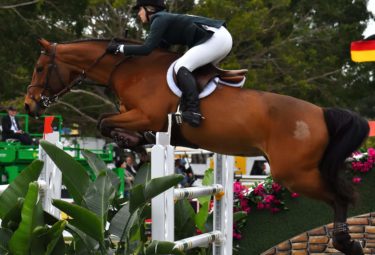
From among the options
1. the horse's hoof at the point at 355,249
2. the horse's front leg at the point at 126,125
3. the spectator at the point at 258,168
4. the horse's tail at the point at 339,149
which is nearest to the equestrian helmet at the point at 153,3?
the horse's front leg at the point at 126,125

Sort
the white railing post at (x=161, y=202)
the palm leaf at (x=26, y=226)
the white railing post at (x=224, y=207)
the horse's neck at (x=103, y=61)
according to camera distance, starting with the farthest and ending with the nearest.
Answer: the white railing post at (x=224, y=207) → the horse's neck at (x=103, y=61) → the white railing post at (x=161, y=202) → the palm leaf at (x=26, y=226)

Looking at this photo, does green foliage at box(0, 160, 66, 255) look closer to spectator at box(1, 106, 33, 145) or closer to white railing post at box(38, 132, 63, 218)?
white railing post at box(38, 132, 63, 218)

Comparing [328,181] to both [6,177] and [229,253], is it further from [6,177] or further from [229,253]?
[6,177]

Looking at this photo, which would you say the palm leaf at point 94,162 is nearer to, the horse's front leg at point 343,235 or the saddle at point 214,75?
the saddle at point 214,75

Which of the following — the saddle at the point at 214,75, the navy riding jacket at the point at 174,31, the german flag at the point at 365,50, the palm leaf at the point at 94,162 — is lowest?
the palm leaf at the point at 94,162

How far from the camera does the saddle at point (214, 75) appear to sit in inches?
184

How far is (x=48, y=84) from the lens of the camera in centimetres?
497

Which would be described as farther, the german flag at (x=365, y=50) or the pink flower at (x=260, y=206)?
the german flag at (x=365, y=50)

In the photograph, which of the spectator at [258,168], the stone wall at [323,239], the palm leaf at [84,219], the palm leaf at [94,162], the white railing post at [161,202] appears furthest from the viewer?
the spectator at [258,168]

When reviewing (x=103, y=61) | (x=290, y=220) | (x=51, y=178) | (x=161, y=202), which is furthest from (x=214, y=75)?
(x=290, y=220)

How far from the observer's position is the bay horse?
456 centimetres

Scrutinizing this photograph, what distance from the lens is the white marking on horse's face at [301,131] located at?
4613mm

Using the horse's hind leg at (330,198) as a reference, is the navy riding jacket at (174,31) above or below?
above

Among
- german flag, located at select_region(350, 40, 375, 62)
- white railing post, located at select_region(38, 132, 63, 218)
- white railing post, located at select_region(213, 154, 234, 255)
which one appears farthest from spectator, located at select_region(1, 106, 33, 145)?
white railing post, located at select_region(38, 132, 63, 218)
